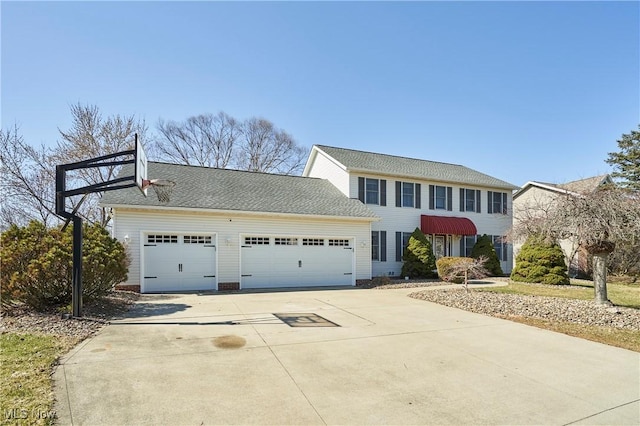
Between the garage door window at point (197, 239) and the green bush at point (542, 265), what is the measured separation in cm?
1402

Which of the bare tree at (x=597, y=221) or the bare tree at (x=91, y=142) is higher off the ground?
the bare tree at (x=91, y=142)

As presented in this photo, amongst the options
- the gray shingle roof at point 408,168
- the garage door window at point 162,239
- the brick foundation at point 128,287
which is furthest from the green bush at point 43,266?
the gray shingle roof at point 408,168

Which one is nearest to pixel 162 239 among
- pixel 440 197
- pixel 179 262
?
pixel 179 262

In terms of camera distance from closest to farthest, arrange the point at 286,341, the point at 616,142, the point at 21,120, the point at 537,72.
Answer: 1. the point at 286,341
2. the point at 537,72
3. the point at 21,120
4. the point at 616,142

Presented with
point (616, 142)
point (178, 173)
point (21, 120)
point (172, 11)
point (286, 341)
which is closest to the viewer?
point (286, 341)

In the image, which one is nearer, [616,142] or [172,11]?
[172,11]

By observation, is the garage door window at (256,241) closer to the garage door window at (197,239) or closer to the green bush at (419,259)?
the garage door window at (197,239)

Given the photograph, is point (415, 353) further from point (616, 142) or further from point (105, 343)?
point (616, 142)

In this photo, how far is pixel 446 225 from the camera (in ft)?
64.4

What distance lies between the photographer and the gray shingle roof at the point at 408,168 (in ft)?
62.7

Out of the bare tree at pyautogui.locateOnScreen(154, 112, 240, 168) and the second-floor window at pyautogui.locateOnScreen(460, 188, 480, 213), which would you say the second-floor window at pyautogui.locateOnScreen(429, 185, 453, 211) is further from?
the bare tree at pyautogui.locateOnScreen(154, 112, 240, 168)

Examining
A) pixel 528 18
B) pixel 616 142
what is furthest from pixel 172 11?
pixel 616 142

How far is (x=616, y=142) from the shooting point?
27.1 m

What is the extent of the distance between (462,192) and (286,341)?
17.9 m
